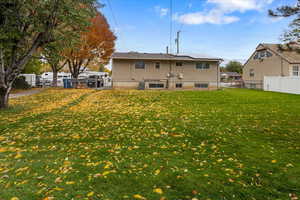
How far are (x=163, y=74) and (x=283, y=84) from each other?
1177cm

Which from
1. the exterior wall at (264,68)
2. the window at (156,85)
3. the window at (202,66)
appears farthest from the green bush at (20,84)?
the exterior wall at (264,68)

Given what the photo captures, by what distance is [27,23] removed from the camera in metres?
7.92

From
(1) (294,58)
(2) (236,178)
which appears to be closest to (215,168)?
(2) (236,178)

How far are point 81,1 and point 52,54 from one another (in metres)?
3.10

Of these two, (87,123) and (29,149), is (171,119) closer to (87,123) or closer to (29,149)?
Answer: (87,123)

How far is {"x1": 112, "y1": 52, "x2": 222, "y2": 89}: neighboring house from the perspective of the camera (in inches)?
794

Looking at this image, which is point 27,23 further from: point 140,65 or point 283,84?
point 283,84

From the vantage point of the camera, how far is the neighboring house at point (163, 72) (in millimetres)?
20172

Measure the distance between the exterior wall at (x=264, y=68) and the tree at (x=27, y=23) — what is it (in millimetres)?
19562

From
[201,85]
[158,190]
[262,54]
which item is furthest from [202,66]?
[158,190]

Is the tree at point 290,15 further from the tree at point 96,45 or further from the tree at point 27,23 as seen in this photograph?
the tree at point 96,45

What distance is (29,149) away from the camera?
12.8 feet

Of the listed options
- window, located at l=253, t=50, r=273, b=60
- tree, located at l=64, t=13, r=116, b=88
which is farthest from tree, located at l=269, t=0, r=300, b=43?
window, located at l=253, t=50, r=273, b=60

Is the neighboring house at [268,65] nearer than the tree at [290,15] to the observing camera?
No
